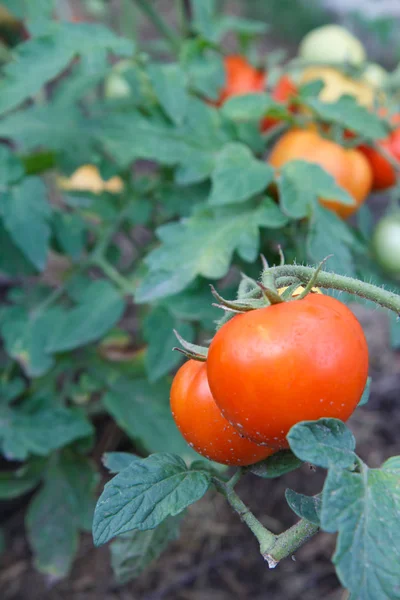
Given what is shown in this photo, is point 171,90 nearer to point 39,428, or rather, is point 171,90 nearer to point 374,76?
point 374,76

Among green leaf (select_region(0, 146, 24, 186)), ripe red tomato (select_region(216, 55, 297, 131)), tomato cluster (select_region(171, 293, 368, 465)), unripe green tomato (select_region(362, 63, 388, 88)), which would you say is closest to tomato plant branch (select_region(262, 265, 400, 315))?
tomato cluster (select_region(171, 293, 368, 465))

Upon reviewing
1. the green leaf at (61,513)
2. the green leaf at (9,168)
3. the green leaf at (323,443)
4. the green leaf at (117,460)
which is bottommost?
the green leaf at (61,513)

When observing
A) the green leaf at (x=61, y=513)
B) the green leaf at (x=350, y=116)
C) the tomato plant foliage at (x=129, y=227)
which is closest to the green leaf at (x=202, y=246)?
the tomato plant foliage at (x=129, y=227)

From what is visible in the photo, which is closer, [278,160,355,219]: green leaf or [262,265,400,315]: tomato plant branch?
[262,265,400,315]: tomato plant branch

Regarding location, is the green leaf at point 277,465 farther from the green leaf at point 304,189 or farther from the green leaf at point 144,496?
the green leaf at point 304,189

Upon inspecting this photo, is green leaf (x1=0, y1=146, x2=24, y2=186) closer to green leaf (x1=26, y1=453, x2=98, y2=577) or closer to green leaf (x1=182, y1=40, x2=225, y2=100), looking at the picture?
green leaf (x1=182, y1=40, x2=225, y2=100)

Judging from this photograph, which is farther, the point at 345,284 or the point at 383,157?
the point at 383,157

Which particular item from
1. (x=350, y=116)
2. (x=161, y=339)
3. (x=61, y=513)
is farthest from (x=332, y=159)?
(x=61, y=513)
